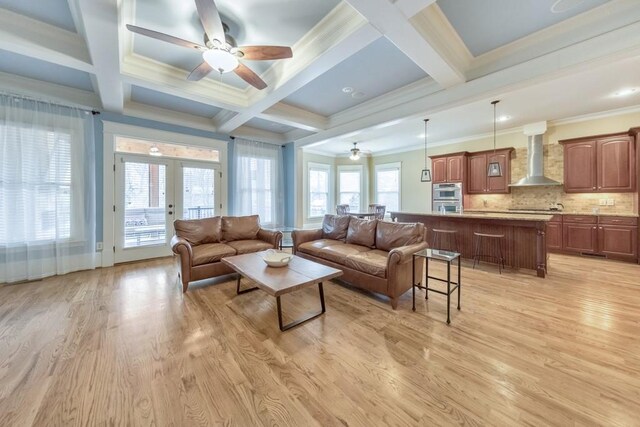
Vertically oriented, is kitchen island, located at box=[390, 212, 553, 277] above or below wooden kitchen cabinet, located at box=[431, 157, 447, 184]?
below

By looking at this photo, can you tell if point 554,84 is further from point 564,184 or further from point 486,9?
point 564,184

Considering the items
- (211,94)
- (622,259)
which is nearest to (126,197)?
(211,94)

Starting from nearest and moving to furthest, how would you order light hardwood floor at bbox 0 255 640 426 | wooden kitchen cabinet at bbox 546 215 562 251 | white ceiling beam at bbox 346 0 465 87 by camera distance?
light hardwood floor at bbox 0 255 640 426, white ceiling beam at bbox 346 0 465 87, wooden kitchen cabinet at bbox 546 215 562 251

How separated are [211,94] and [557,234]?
7.14 meters

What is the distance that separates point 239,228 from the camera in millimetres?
4383

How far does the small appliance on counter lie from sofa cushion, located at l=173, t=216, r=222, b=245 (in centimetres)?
549

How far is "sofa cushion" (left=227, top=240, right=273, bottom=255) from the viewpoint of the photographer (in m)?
3.78

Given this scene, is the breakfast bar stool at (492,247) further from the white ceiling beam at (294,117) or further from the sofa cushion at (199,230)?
the sofa cushion at (199,230)

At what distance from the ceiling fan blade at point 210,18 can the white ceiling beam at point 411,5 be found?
4.62 ft

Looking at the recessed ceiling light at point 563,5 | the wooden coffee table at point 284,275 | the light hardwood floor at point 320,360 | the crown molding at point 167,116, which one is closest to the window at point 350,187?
the crown molding at point 167,116

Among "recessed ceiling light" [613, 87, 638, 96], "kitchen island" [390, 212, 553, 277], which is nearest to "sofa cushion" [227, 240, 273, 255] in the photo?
"kitchen island" [390, 212, 553, 277]

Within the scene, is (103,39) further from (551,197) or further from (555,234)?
(551,197)

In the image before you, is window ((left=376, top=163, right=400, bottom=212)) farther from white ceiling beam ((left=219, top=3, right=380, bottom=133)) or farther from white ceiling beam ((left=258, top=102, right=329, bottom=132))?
white ceiling beam ((left=219, top=3, right=380, bottom=133))

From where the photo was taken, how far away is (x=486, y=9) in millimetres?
2240
